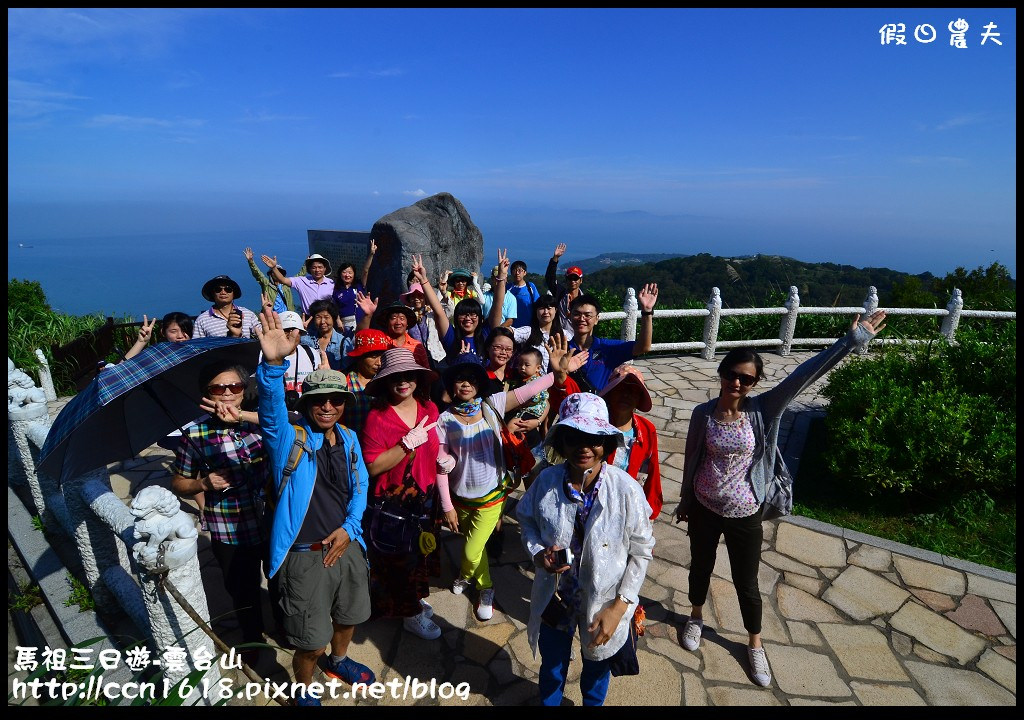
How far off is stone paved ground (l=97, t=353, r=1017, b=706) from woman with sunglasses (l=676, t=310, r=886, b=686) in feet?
1.19

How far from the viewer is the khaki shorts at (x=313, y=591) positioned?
8.89ft

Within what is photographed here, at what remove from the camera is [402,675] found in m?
3.29

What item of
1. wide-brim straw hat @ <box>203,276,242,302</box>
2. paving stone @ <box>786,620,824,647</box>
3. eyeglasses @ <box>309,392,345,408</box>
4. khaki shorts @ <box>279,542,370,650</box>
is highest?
wide-brim straw hat @ <box>203,276,242,302</box>

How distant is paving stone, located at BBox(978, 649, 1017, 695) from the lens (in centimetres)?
328

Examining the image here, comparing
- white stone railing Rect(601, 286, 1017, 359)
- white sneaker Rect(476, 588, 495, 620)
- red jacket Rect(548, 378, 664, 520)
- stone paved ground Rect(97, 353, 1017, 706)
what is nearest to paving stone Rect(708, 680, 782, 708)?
stone paved ground Rect(97, 353, 1017, 706)

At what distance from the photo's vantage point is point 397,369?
3.20 metres

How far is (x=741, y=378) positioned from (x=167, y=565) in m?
3.02

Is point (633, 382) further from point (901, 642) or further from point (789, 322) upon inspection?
point (789, 322)

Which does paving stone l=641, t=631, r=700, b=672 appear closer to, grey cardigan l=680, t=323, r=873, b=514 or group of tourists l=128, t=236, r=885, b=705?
group of tourists l=128, t=236, r=885, b=705

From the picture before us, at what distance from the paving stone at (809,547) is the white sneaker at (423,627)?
297 cm

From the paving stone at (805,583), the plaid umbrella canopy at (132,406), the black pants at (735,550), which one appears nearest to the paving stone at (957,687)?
the paving stone at (805,583)

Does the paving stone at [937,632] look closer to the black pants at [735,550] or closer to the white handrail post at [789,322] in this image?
the black pants at [735,550]

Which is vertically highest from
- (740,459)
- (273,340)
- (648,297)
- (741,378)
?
(648,297)

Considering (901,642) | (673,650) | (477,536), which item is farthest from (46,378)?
(901,642)
